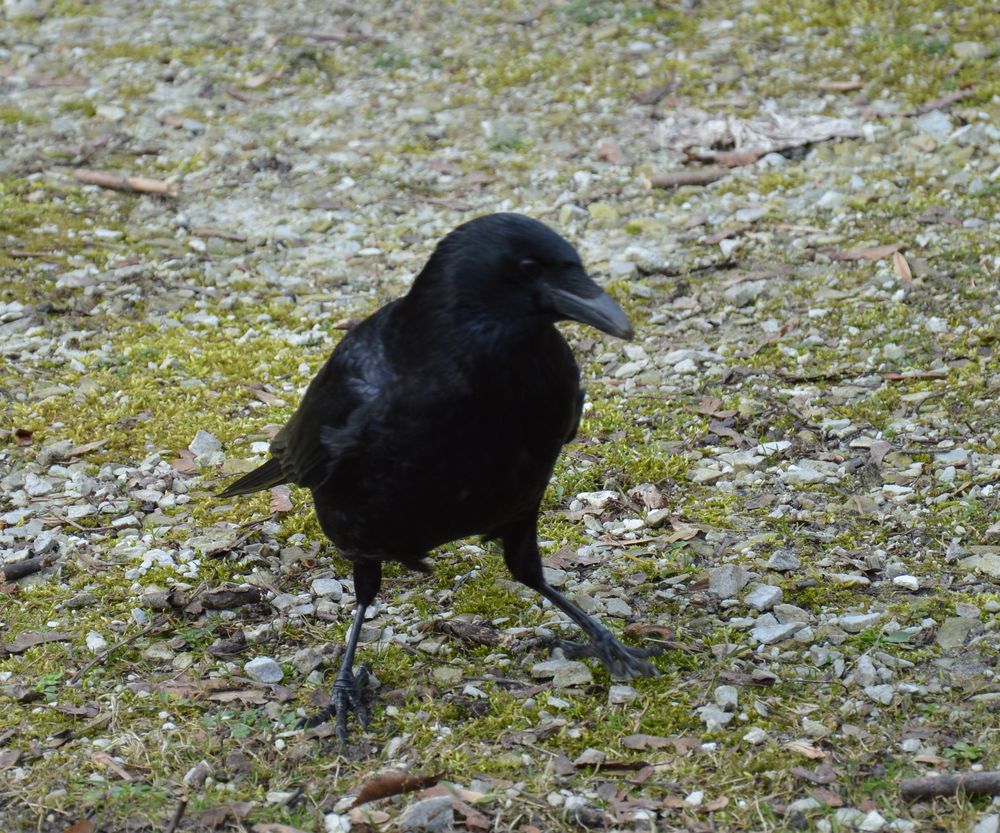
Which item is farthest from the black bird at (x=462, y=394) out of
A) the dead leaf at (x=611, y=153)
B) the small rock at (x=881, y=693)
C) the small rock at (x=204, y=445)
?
the dead leaf at (x=611, y=153)

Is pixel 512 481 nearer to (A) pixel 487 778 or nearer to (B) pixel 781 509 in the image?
(A) pixel 487 778

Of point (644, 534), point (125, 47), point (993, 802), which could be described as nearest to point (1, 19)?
point (125, 47)

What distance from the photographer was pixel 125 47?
1105 cm

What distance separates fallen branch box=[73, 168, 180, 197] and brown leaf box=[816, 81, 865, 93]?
15.5 feet

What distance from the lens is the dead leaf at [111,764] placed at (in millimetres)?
3941

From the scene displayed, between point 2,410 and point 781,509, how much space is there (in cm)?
385

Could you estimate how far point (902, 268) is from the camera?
7.04m

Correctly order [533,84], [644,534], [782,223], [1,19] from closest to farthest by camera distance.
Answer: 1. [644,534]
2. [782,223]
3. [533,84]
4. [1,19]

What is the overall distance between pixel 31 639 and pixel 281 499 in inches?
53.9

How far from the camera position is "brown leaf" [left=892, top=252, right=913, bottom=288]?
6934 mm

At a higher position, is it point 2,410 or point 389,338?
point 389,338

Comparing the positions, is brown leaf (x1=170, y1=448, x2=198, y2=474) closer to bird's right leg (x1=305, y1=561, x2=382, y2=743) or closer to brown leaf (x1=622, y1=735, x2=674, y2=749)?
bird's right leg (x1=305, y1=561, x2=382, y2=743)

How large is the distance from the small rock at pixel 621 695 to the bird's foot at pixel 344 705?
0.83 meters

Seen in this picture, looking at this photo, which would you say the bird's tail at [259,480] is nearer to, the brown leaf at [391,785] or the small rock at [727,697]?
the brown leaf at [391,785]
